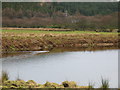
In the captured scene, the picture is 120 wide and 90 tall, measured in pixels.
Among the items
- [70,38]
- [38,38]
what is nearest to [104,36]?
[70,38]

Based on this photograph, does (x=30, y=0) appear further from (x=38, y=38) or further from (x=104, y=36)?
(x=38, y=38)

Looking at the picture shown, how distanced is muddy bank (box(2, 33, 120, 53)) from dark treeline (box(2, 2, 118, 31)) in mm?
5303

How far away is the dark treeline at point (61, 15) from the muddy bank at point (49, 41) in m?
5.30

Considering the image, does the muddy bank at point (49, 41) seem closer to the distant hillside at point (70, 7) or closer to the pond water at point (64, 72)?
the pond water at point (64, 72)

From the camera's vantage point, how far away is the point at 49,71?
15.2m

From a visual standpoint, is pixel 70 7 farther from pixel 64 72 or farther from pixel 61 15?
pixel 64 72

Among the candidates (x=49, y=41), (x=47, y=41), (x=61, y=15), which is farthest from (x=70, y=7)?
(x=47, y=41)

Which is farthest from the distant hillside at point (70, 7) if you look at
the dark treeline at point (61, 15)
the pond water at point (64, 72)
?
the pond water at point (64, 72)

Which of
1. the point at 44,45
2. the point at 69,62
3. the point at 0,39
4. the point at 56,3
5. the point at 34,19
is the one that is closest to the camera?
the point at 69,62

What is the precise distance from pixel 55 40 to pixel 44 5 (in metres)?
32.0

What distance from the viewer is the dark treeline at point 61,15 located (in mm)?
40469

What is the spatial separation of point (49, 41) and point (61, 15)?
2783 centimetres

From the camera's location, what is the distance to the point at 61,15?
2218 inches

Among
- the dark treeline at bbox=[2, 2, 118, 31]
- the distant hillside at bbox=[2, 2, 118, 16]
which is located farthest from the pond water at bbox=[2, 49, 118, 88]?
the distant hillside at bbox=[2, 2, 118, 16]
